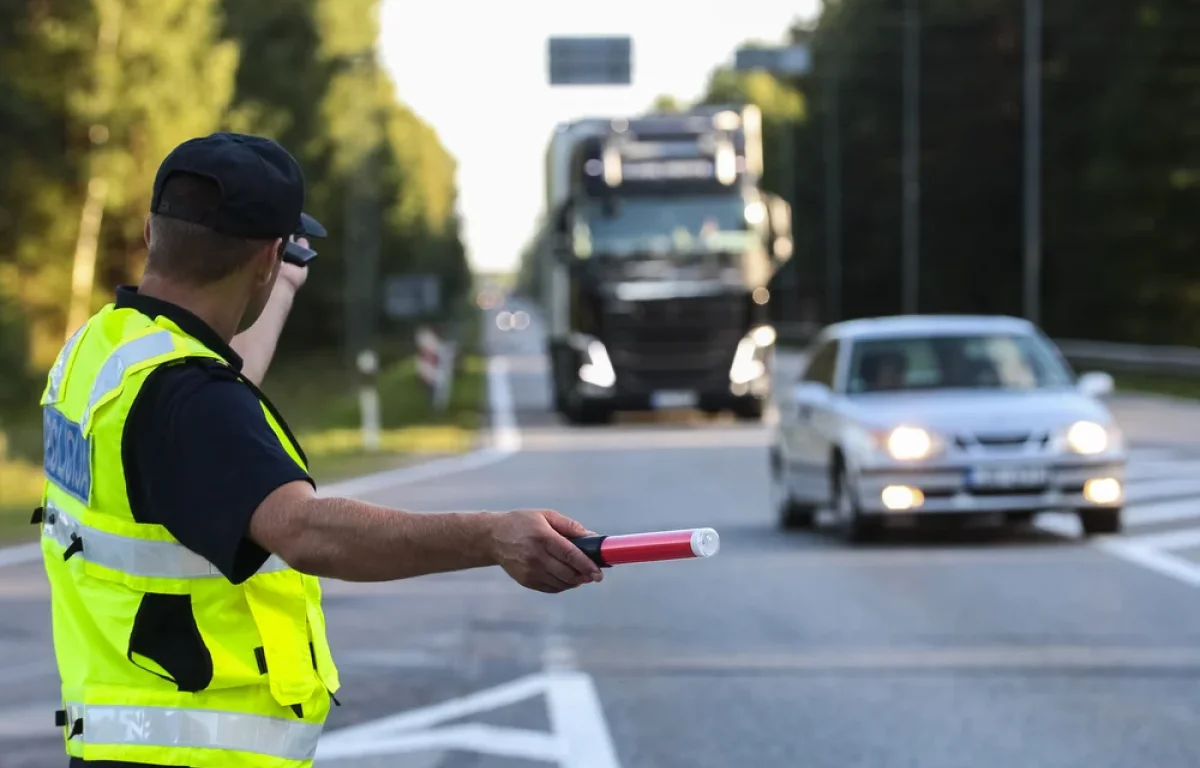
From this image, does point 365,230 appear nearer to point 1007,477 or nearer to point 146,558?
point 1007,477

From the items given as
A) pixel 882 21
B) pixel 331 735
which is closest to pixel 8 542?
pixel 331 735

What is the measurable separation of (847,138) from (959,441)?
254 ft

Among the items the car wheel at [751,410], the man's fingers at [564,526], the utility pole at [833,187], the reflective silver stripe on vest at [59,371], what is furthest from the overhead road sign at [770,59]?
the man's fingers at [564,526]

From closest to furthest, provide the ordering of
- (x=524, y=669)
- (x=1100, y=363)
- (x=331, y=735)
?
(x=331, y=735), (x=524, y=669), (x=1100, y=363)

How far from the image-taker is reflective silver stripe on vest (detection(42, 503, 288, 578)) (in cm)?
306

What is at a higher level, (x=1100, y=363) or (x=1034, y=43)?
(x=1034, y=43)

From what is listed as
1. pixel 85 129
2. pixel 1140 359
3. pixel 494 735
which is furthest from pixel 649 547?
pixel 85 129

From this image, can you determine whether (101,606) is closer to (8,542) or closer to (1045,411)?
(1045,411)

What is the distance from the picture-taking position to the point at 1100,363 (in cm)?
4738

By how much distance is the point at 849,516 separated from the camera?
15203 mm

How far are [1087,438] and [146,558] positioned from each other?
12145mm

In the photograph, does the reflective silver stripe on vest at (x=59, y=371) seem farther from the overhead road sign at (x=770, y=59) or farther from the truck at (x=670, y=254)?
the overhead road sign at (x=770, y=59)

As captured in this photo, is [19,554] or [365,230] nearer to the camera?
[19,554]

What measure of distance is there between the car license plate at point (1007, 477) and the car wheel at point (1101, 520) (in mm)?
672
